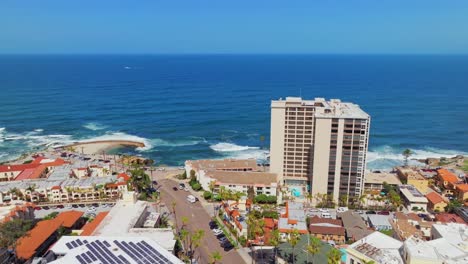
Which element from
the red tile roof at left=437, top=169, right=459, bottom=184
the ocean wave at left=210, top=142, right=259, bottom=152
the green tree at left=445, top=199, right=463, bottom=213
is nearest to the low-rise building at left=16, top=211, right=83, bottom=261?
the ocean wave at left=210, top=142, right=259, bottom=152

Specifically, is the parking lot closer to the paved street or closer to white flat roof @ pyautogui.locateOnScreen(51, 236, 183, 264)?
the paved street

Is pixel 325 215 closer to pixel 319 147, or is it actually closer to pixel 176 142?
pixel 319 147

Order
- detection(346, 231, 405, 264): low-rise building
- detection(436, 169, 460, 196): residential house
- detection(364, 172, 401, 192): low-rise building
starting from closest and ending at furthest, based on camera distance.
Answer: detection(346, 231, 405, 264): low-rise building
detection(364, 172, 401, 192): low-rise building
detection(436, 169, 460, 196): residential house

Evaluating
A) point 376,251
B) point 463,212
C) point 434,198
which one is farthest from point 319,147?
point 376,251

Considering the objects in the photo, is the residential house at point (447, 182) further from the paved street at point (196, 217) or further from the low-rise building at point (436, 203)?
the paved street at point (196, 217)

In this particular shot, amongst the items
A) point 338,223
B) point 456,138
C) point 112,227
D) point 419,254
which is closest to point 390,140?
point 456,138

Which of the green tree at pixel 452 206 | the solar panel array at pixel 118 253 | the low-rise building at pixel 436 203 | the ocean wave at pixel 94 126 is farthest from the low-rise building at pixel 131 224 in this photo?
the ocean wave at pixel 94 126
